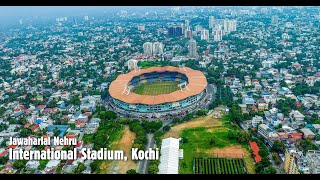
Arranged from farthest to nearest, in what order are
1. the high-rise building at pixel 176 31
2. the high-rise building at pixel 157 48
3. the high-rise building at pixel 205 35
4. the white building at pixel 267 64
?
the high-rise building at pixel 176 31
the high-rise building at pixel 205 35
the high-rise building at pixel 157 48
the white building at pixel 267 64

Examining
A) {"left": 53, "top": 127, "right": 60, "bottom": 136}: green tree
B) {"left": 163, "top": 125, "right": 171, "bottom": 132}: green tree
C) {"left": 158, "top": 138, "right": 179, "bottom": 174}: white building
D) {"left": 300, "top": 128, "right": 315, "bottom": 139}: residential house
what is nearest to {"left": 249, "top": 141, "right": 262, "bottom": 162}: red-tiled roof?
{"left": 300, "top": 128, "right": 315, "bottom": 139}: residential house

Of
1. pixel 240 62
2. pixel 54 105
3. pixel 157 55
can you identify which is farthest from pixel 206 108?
pixel 157 55

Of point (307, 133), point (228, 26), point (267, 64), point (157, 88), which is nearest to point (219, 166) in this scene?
point (307, 133)

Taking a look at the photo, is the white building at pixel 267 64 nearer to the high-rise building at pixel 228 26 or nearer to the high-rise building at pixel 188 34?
the high-rise building at pixel 188 34

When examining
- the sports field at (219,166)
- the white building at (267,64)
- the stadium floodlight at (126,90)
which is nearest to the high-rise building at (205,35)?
the white building at (267,64)

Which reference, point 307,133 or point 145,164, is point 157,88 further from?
point 307,133

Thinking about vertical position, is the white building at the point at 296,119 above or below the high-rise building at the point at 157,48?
below

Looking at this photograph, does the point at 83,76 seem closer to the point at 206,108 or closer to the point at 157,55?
the point at 157,55

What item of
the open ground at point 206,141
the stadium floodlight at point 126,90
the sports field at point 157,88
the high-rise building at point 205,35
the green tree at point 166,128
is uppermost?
the high-rise building at point 205,35
